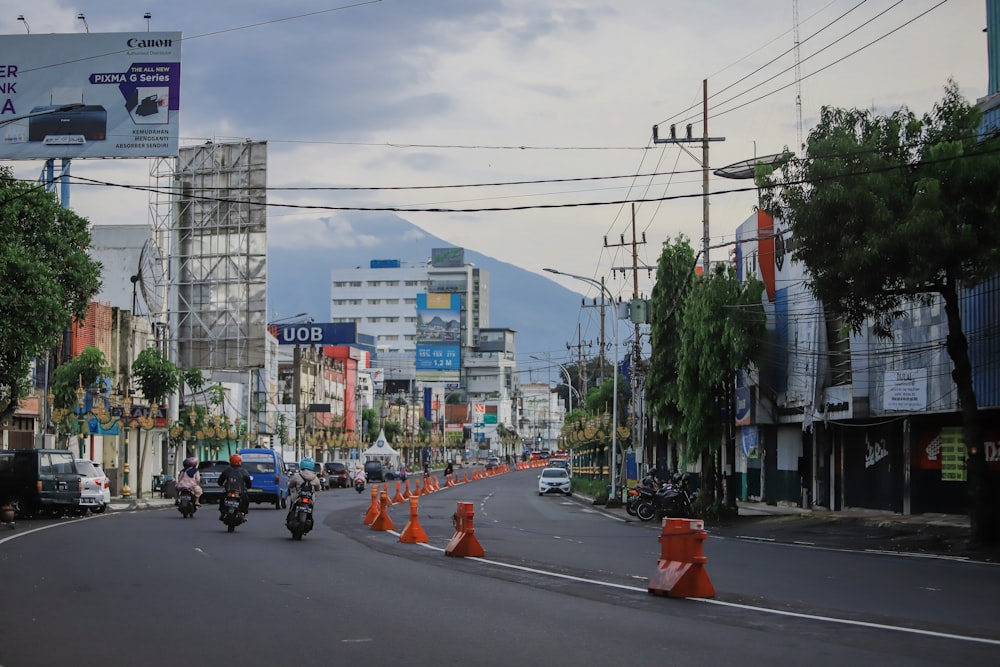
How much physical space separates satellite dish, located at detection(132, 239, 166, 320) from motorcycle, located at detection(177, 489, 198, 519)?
102 ft

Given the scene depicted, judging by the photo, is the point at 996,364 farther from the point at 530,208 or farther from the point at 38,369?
the point at 38,369

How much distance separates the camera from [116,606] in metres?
14.1

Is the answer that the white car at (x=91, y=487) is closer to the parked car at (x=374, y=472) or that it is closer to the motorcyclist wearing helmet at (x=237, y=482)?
the motorcyclist wearing helmet at (x=237, y=482)

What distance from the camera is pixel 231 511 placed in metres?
28.7

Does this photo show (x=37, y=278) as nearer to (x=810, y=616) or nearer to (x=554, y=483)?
(x=810, y=616)

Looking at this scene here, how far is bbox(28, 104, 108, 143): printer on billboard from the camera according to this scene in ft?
163

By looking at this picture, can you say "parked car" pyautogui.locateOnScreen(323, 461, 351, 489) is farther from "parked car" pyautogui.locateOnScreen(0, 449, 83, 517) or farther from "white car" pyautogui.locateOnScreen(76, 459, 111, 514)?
"parked car" pyautogui.locateOnScreen(0, 449, 83, 517)

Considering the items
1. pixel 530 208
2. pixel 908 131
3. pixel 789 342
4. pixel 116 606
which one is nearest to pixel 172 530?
pixel 530 208

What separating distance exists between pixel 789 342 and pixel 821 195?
1827 cm

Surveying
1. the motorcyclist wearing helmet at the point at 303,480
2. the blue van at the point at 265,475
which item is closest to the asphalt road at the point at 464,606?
the motorcyclist wearing helmet at the point at 303,480

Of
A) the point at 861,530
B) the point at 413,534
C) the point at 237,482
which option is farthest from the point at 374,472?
the point at 413,534

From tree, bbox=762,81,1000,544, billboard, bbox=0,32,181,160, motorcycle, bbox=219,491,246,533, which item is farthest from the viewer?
billboard, bbox=0,32,181,160

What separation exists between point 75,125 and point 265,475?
16.6m

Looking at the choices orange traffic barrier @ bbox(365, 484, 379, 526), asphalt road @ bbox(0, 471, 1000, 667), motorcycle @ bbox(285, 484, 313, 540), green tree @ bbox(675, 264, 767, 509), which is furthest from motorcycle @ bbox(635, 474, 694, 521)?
motorcycle @ bbox(285, 484, 313, 540)
